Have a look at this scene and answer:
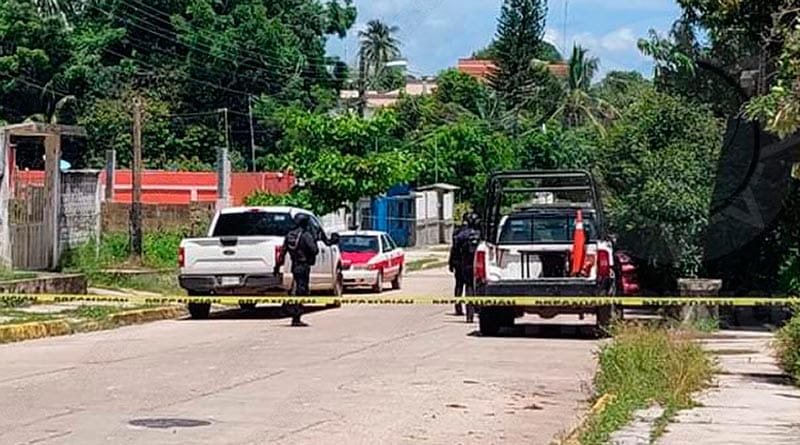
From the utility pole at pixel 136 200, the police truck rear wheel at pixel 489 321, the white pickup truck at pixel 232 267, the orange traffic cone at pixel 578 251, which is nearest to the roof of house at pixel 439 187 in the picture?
the utility pole at pixel 136 200

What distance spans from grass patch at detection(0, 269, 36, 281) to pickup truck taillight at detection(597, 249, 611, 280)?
1025cm

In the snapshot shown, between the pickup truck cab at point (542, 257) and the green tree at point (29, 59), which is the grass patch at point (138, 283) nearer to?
the pickup truck cab at point (542, 257)

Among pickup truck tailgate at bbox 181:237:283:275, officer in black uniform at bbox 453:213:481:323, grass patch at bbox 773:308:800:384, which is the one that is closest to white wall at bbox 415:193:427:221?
officer in black uniform at bbox 453:213:481:323

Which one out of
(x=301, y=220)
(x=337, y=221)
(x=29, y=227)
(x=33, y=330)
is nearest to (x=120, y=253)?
(x=29, y=227)

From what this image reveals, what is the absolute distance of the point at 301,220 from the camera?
933 inches

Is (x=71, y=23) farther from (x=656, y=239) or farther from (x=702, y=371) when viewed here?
(x=702, y=371)

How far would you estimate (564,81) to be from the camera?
82.7m

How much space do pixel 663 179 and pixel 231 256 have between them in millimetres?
7777

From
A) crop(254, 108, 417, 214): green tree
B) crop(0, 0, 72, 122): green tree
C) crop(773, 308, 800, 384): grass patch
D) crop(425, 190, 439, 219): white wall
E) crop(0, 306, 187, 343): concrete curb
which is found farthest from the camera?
crop(0, 0, 72, 122): green tree

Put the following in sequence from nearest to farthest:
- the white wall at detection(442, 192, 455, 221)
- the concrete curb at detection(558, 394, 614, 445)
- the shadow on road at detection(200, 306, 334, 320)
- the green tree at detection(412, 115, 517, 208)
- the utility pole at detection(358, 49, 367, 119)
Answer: the concrete curb at detection(558, 394, 614, 445) → the shadow on road at detection(200, 306, 334, 320) → the white wall at detection(442, 192, 455, 221) → the green tree at detection(412, 115, 517, 208) → the utility pole at detection(358, 49, 367, 119)

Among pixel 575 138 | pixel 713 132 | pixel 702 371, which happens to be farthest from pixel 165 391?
pixel 575 138

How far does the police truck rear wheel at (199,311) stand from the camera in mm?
24891

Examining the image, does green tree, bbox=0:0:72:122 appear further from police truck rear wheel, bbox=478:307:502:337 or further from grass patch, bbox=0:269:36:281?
police truck rear wheel, bbox=478:307:502:337

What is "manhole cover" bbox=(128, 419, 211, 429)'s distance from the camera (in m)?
11.5
